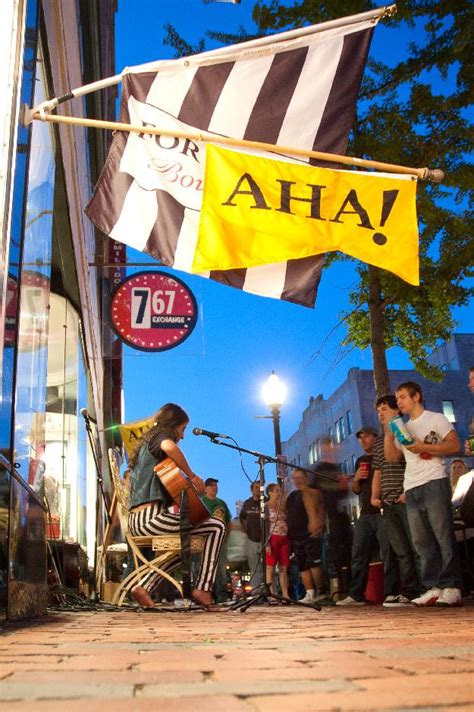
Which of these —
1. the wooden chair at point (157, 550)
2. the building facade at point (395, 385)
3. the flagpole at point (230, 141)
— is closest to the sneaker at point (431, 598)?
the wooden chair at point (157, 550)

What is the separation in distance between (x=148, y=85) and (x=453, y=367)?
1749 inches

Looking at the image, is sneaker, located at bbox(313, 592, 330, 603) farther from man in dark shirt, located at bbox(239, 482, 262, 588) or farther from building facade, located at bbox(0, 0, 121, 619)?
building facade, located at bbox(0, 0, 121, 619)

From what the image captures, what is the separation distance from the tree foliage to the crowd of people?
2792 mm

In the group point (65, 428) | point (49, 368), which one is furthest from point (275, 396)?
point (49, 368)

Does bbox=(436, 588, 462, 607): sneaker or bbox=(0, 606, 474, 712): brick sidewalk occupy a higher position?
bbox=(0, 606, 474, 712): brick sidewalk

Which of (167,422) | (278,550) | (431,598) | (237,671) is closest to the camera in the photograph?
(237,671)

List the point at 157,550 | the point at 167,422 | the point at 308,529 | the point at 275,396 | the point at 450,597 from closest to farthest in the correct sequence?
the point at 450,597 → the point at 157,550 → the point at 167,422 → the point at 308,529 → the point at 275,396

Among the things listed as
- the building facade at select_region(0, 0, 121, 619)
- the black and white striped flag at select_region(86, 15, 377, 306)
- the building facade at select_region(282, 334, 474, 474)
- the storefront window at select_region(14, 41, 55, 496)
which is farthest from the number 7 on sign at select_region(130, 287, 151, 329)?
the building facade at select_region(282, 334, 474, 474)

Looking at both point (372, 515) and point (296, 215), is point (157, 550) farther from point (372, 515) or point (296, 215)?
point (296, 215)

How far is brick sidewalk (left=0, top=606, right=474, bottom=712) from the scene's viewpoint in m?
1.40

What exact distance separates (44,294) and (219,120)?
2884 millimetres

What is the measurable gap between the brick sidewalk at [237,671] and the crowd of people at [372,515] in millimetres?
3047

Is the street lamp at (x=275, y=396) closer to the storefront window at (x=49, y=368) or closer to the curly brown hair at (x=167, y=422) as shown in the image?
the storefront window at (x=49, y=368)

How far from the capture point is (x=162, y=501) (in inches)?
249
